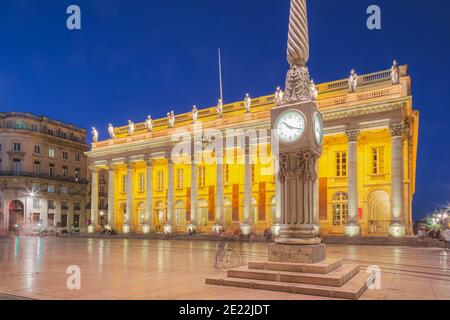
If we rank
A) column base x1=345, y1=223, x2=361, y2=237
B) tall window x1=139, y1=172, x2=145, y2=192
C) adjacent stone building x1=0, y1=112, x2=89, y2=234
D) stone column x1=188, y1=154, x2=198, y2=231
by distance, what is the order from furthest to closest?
A: adjacent stone building x1=0, y1=112, x2=89, y2=234, tall window x1=139, y1=172, x2=145, y2=192, stone column x1=188, y1=154, x2=198, y2=231, column base x1=345, y1=223, x2=361, y2=237

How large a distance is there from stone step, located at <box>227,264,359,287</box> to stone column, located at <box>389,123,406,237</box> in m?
23.4

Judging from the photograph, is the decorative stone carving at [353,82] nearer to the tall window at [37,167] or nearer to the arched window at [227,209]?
the arched window at [227,209]

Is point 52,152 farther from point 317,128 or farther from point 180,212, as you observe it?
point 317,128

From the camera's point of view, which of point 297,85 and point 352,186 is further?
point 352,186

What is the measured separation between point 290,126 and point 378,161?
29.2 meters

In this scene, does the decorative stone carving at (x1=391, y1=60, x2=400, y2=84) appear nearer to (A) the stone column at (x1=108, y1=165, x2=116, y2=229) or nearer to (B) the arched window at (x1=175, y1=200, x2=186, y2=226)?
(B) the arched window at (x1=175, y1=200, x2=186, y2=226)

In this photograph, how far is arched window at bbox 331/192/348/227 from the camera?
39906 mm

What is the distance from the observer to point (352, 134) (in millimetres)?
36344

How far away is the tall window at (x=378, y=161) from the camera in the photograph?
125ft

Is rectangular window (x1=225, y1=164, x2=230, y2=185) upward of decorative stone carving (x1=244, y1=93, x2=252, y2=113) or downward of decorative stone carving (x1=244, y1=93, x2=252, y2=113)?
downward

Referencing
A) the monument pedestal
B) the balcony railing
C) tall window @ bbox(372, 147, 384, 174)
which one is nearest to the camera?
the monument pedestal

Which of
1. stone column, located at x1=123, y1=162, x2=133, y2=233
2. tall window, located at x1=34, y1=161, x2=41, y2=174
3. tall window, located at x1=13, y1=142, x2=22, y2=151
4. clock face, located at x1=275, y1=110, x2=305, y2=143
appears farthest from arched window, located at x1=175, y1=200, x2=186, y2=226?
clock face, located at x1=275, y1=110, x2=305, y2=143

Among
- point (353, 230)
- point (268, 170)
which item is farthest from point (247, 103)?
point (353, 230)
